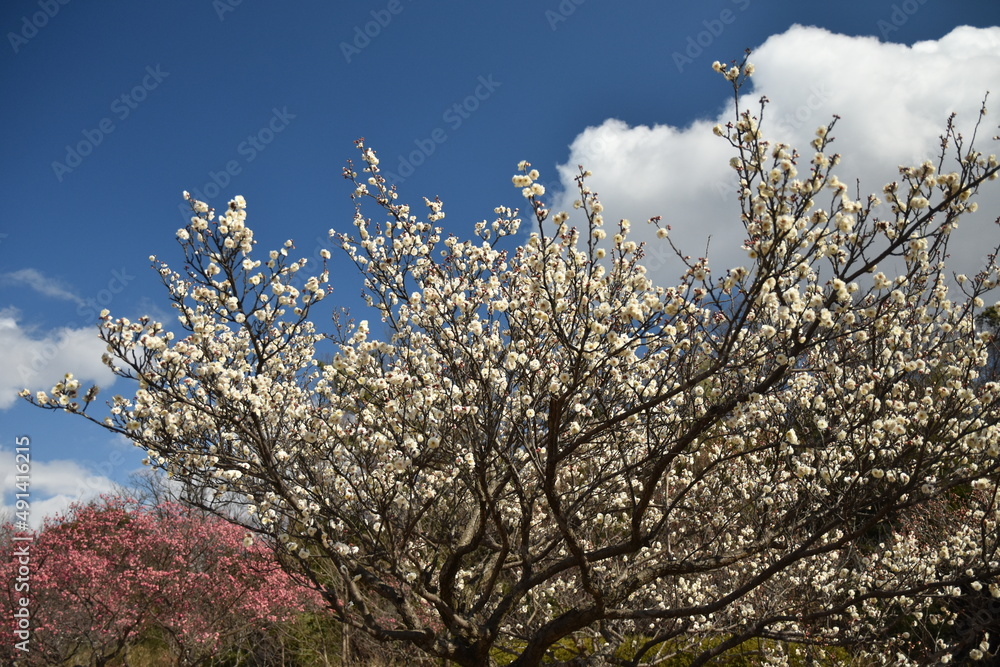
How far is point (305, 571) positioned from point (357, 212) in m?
3.43

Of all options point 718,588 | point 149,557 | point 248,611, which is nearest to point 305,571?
point 718,588

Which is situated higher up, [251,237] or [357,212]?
[357,212]

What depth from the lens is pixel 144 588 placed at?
12359mm

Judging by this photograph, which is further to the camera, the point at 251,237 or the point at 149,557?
the point at 149,557

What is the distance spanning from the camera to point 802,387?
6410mm

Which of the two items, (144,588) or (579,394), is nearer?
(579,394)

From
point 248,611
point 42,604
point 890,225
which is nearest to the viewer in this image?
point 890,225

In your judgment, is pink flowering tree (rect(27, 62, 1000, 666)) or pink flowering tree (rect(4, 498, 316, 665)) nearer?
pink flowering tree (rect(27, 62, 1000, 666))

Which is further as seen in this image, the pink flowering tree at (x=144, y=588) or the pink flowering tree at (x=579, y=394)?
the pink flowering tree at (x=144, y=588)

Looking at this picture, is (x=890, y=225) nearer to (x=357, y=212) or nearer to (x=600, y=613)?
(x=600, y=613)

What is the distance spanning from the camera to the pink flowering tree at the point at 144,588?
11430mm

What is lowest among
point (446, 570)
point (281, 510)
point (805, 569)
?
point (805, 569)

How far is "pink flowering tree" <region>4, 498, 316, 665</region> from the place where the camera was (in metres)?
11.4

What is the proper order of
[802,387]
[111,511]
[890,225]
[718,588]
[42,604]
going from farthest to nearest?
[111,511] < [42,604] < [718,588] < [802,387] < [890,225]
